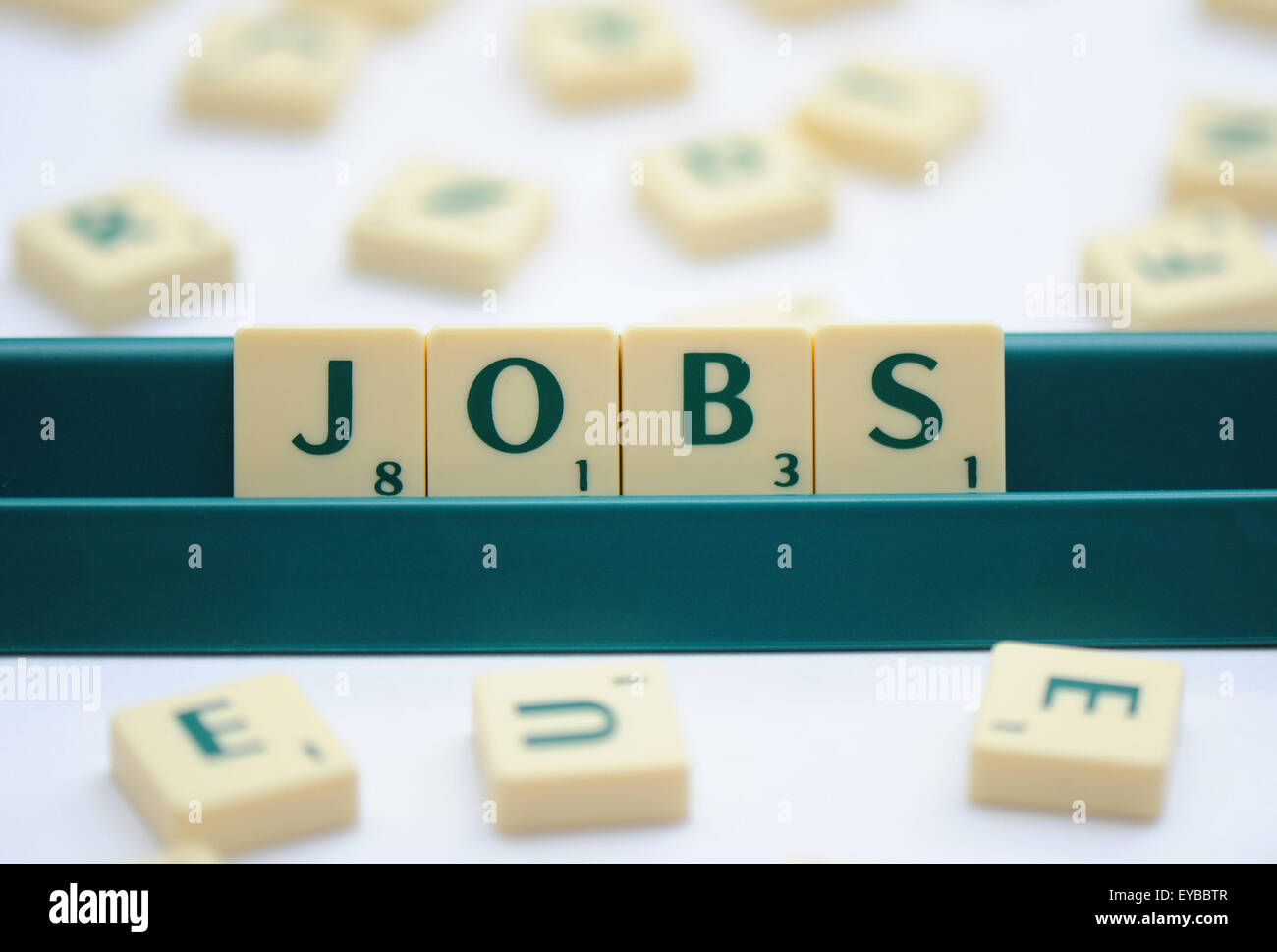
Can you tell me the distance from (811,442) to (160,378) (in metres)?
0.62

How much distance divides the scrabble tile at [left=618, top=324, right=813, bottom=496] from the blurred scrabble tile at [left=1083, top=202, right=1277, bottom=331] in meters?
0.44

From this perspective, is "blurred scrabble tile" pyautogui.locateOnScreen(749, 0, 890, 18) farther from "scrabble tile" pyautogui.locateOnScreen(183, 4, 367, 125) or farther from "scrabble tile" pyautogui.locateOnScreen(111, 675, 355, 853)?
"scrabble tile" pyautogui.locateOnScreen(111, 675, 355, 853)

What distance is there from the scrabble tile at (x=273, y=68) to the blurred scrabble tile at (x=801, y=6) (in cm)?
57

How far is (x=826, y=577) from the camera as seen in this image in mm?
1382

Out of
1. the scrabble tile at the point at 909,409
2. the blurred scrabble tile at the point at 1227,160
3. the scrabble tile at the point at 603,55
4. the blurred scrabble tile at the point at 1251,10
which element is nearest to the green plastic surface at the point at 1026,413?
the scrabble tile at the point at 909,409

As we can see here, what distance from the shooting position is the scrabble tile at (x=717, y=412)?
1.44m

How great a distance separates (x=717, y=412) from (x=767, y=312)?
0.71 feet

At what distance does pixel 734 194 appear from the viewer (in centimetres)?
183

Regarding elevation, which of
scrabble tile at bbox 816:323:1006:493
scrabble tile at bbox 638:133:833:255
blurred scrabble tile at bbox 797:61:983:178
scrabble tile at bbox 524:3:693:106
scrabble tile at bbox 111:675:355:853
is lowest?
scrabble tile at bbox 111:675:355:853

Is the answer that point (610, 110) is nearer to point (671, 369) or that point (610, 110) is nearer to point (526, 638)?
point (671, 369)

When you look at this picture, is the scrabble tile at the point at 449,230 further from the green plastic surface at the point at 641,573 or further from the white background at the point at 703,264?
the green plastic surface at the point at 641,573

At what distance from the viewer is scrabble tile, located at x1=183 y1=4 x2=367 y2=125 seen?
6.55 ft

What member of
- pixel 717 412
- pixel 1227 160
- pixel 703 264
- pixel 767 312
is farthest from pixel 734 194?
pixel 1227 160

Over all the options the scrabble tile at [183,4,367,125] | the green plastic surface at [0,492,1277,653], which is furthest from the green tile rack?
the scrabble tile at [183,4,367,125]
